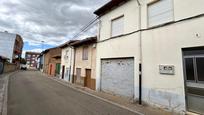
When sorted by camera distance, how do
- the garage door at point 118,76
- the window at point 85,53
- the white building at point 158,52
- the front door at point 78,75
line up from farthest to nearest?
the front door at point 78,75, the window at point 85,53, the garage door at point 118,76, the white building at point 158,52

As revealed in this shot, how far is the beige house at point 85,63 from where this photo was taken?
14.3 metres

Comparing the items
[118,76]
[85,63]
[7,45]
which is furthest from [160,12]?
[7,45]

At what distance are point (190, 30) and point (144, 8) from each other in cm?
326

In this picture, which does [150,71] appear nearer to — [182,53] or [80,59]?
[182,53]

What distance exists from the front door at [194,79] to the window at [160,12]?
213 centimetres

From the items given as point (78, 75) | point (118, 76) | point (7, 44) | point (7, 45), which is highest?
point (7, 44)

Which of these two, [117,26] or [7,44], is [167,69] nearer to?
[117,26]

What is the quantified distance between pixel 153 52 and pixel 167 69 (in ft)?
4.00

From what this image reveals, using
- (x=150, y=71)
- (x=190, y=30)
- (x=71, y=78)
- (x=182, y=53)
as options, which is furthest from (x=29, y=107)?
(x=71, y=78)

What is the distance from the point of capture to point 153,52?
804cm

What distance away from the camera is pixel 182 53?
22.5ft

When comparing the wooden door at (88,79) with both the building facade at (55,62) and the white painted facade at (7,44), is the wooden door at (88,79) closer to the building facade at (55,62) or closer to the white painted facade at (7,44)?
the building facade at (55,62)

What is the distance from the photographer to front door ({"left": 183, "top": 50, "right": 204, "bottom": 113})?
616 centimetres

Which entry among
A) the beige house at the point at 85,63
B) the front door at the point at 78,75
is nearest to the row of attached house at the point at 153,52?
the beige house at the point at 85,63
